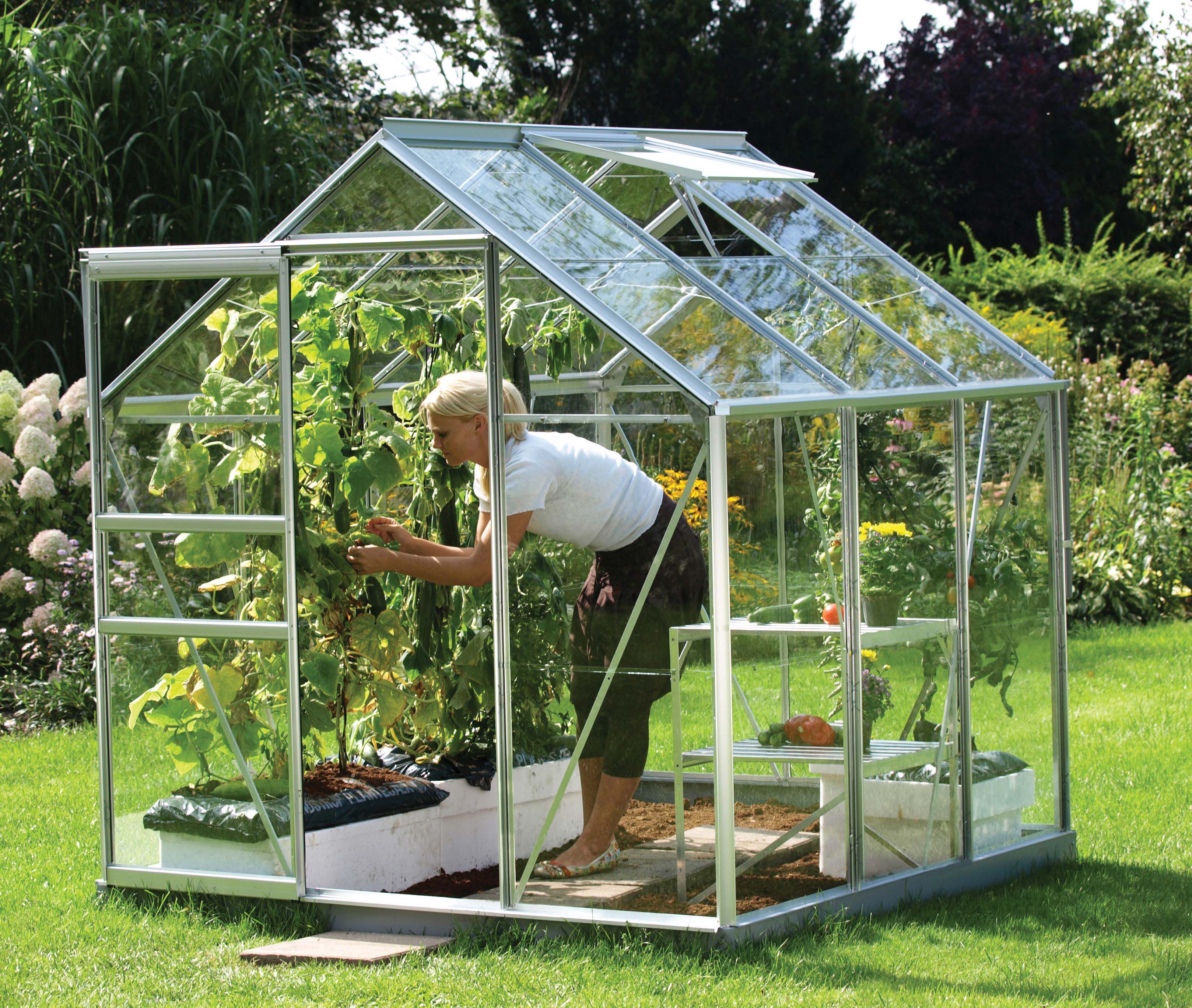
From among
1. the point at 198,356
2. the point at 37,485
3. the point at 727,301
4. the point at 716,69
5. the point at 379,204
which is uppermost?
the point at 716,69

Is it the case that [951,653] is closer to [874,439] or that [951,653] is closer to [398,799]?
[874,439]

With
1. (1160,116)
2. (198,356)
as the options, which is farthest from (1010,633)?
(1160,116)

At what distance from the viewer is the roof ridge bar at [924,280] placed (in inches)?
223

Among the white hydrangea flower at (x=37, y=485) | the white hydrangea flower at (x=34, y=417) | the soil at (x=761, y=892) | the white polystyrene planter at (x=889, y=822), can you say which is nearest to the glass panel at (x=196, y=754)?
the soil at (x=761, y=892)

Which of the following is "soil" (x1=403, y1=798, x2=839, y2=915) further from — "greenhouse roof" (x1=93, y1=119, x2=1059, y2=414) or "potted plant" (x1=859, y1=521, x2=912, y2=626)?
"greenhouse roof" (x1=93, y1=119, x2=1059, y2=414)

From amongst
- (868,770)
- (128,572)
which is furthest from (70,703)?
(868,770)

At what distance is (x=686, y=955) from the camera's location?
4289 mm

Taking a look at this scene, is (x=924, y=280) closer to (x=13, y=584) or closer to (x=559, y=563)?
(x=559, y=563)

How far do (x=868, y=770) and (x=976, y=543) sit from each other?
960mm

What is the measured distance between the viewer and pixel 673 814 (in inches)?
187

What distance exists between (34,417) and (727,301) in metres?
5.19

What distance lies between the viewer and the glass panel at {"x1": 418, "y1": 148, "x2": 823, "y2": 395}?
4.54 m

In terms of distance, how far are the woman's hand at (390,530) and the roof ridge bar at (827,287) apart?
5.23 feet

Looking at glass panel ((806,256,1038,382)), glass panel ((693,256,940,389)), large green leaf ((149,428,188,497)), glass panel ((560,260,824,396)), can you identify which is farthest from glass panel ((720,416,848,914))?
large green leaf ((149,428,188,497))
